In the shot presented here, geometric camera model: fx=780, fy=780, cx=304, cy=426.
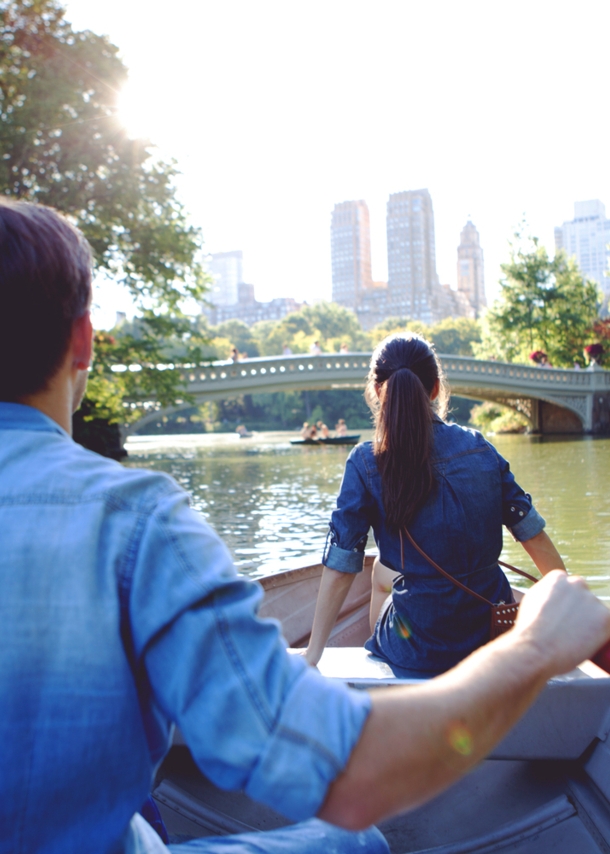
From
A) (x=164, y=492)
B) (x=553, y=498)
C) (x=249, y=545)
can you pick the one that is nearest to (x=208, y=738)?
(x=164, y=492)

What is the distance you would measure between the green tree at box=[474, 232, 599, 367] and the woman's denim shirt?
2705 cm

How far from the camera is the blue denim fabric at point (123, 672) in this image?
1.74 ft

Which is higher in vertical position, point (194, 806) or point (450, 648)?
point (450, 648)

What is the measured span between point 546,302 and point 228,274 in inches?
3987

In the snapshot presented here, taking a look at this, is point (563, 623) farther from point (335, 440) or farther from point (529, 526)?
point (335, 440)

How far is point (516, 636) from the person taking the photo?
0.64 m

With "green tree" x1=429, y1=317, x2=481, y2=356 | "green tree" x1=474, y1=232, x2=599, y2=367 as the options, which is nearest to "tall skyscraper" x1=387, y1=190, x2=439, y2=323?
"green tree" x1=429, y1=317, x2=481, y2=356

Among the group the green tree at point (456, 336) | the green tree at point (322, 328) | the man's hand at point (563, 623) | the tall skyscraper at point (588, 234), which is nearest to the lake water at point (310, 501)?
the man's hand at point (563, 623)

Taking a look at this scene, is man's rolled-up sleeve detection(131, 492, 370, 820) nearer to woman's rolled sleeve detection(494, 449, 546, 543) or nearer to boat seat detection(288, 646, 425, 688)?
boat seat detection(288, 646, 425, 688)

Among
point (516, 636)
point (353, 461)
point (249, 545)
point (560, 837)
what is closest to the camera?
point (516, 636)

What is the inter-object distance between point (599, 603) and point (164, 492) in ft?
1.29

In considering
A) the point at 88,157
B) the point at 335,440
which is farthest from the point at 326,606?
the point at 335,440

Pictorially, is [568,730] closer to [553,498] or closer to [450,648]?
[450,648]

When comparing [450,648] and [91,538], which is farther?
[450,648]
